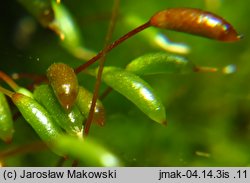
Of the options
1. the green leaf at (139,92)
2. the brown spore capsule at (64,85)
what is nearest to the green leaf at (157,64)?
the green leaf at (139,92)

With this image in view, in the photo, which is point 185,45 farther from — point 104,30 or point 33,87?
point 33,87

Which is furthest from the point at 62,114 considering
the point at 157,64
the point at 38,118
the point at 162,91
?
the point at 162,91

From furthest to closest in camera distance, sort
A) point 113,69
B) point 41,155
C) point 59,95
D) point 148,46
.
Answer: point 148,46, point 41,155, point 113,69, point 59,95

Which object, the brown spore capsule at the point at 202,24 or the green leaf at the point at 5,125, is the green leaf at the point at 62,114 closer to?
the green leaf at the point at 5,125

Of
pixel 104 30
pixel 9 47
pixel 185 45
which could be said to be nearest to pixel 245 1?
pixel 185 45

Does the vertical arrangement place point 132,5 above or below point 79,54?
above

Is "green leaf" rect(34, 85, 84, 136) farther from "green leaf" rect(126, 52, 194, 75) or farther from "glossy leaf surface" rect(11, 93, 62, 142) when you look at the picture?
"green leaf" rect(126, 52, 194, 75)
